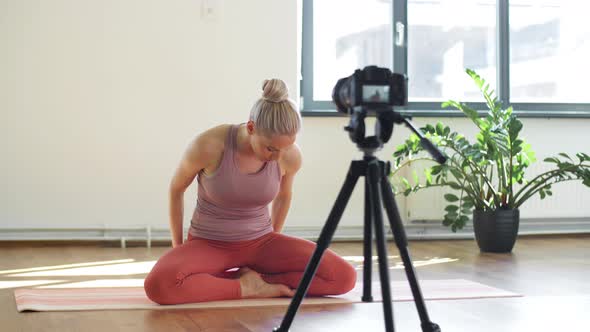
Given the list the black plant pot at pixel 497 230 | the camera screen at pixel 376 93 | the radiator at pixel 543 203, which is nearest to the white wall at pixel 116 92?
the radiator at pixel 543 203

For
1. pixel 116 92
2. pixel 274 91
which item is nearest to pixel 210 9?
pixel 116 92

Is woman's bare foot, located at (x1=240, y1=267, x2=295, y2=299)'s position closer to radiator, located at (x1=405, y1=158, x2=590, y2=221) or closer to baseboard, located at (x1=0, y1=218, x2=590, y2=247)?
baseboard, located at (x1=0, y1=218, x2=590, y2=247)

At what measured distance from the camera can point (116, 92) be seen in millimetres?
4664

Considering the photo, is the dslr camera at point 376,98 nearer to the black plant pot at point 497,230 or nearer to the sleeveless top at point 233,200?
the sleeveless top at point 233,200

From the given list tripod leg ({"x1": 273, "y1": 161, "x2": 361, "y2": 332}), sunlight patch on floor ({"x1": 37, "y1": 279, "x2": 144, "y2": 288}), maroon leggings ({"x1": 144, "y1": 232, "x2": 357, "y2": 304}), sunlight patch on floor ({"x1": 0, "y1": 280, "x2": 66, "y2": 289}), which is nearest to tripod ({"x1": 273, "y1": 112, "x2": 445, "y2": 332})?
tripod leg ({"x1": 273, "y1": 161, "x2": 361, "y2": 332})

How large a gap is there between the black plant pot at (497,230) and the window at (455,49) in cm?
94

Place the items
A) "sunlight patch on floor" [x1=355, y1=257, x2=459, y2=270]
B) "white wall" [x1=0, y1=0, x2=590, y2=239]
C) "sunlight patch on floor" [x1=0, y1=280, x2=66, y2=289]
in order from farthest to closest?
"white wall" [x1=0, y1=0, x2=590, y2=239] → "sunlight patch on floor" [x1=355, y1=257, x2=459, y2=270] → "sunlight patch on floor" [x1=0, y1=280, x2=66, y2=289]

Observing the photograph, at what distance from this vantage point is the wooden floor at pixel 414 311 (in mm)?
2193

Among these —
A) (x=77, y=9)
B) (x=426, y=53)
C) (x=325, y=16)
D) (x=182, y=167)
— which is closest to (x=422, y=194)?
(x=426, y=53)

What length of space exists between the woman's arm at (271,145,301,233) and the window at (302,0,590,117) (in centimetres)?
213

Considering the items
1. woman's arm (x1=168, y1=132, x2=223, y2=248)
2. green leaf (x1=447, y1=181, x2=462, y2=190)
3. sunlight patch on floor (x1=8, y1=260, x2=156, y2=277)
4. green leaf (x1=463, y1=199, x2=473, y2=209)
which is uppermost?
woman's arm (x1=168, y1=132, x2=223, y2=248)

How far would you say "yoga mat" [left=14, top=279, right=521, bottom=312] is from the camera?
2498 millimetres

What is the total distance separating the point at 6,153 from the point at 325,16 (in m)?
2.06

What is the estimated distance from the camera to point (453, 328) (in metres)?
2.16
